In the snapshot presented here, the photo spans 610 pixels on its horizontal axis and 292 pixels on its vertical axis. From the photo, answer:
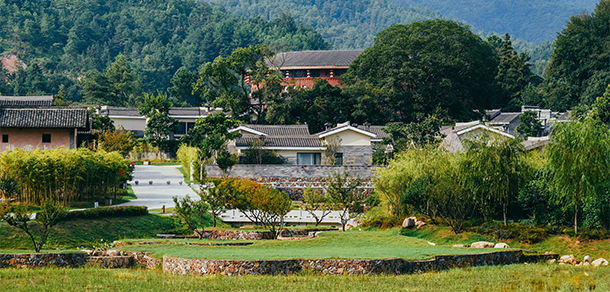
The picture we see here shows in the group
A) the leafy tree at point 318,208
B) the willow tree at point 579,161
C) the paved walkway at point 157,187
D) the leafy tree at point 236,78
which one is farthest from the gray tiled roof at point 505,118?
the willow tree at point 579,161

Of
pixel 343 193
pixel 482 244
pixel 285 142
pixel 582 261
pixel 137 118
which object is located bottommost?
pixel 582 261

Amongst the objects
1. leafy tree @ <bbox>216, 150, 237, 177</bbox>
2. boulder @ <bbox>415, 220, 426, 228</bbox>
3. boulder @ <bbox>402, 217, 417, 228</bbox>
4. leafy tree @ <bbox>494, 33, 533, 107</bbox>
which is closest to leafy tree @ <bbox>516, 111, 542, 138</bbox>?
leafy tree @ <bbox>216, 150, 237, 177</bbox>

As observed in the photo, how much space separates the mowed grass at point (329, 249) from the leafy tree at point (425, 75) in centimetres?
2992

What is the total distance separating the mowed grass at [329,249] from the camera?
58.1ft

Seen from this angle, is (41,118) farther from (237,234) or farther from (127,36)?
(127,36)

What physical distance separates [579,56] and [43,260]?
5911 centimetres

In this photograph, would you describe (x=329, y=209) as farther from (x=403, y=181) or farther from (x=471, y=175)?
(x=471, y=175)

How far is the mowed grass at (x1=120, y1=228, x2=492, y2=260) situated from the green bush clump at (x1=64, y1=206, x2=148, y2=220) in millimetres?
5593

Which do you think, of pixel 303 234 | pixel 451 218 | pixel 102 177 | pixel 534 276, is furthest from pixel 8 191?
pixel 534 276

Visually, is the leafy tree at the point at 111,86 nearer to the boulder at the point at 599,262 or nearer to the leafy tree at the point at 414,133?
the leafy tree at the point at 414,133

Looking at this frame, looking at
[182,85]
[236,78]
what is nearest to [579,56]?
[236,78]

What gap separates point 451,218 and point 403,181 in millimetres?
3576

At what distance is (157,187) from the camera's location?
130 feet

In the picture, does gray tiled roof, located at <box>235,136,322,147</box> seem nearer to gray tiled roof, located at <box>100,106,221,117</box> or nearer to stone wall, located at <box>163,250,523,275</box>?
gray tiled roof, located at <box>100,106,221,117</box>
